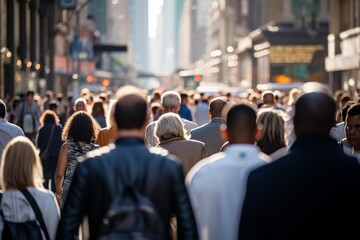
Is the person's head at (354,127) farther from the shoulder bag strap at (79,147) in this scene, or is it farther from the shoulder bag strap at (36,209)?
the shoulder bag strap at (79,147)

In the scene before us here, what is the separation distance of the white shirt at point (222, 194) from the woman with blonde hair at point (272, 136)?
2216 mm

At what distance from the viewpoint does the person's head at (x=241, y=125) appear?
7.23 meters

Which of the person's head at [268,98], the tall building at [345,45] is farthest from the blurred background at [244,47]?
the person's head at [268,98]

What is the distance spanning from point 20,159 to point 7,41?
154 ft

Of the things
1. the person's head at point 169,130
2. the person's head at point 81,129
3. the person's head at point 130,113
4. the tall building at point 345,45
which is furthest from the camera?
the tall building at point 345,45

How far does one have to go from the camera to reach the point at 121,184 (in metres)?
6.27

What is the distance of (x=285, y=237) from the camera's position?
602cm

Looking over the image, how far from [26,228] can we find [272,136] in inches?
102

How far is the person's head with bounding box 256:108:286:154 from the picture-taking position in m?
9.38

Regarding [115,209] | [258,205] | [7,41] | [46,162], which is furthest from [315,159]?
[7,41]

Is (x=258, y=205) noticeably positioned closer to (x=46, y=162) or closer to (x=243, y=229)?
(x=243, y=229)

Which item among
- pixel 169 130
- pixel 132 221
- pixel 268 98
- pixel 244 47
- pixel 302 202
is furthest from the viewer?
pixel 244 47

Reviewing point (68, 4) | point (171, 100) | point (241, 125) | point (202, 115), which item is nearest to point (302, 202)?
point (241, 125)

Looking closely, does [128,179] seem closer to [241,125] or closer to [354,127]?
[241,125]
